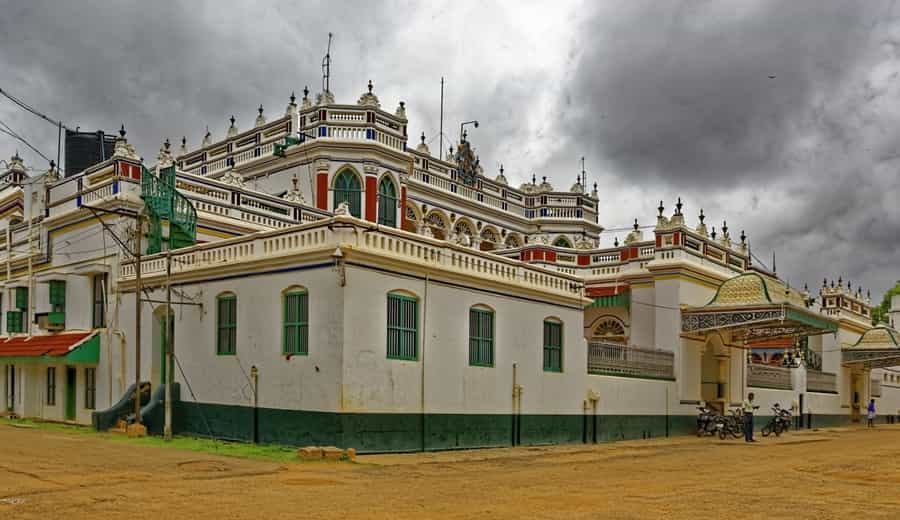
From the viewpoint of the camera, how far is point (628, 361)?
26.1 m

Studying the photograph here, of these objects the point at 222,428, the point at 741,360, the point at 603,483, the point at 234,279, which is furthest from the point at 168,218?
the point at 741,360

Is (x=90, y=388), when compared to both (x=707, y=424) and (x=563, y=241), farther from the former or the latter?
(x=563, y=241)

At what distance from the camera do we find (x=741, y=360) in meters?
31.6

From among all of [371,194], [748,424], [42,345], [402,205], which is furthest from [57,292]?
[748,424]

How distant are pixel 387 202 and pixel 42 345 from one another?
12.7 meters

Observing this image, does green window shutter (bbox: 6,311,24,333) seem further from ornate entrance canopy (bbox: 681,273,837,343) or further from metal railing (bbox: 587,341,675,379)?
ornate entrance canopy (bbox: 681,273,837,343)

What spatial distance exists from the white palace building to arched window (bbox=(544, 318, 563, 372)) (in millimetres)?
70

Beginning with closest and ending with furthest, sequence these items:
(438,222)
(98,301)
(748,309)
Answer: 1. (98,301)
2. (748,309)
3. (438,222)

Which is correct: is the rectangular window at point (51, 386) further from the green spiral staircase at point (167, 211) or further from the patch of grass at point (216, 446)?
the green spiral staircase at point (167, 211)

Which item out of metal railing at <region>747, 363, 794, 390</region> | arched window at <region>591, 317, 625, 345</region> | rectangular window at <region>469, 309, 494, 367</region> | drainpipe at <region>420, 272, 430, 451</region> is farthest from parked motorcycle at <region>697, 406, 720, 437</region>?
drainpipe at <region>420, 272, 430, 451</region>

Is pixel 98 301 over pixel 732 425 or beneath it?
over

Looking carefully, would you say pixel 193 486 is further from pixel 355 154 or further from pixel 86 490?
pixel 355 154

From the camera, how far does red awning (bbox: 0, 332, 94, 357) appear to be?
24.1 meters

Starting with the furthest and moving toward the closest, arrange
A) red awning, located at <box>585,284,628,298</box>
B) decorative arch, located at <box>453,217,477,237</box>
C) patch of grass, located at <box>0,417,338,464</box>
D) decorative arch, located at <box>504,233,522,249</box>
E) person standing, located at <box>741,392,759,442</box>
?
decorative arch, located at <box>504,233,522,249</box> → decorative arch, located at <box>453,217,477,237</box> → red awning, located at <box>585,284,628,298</box> → person standing, located at <box>741,392,759,442</box> → patch of grass, located at <box>0,417,338,464</box>
